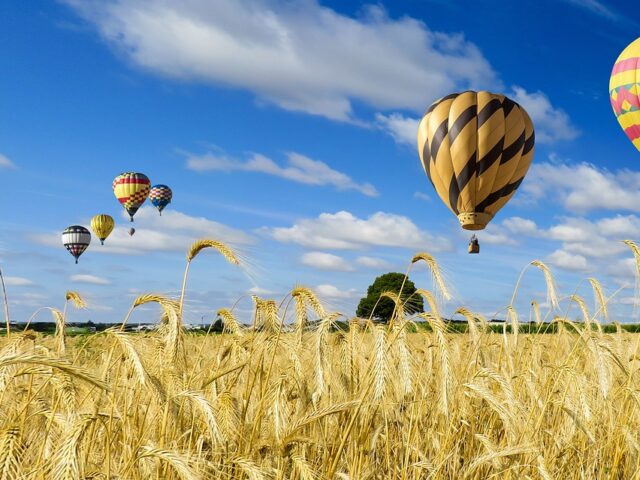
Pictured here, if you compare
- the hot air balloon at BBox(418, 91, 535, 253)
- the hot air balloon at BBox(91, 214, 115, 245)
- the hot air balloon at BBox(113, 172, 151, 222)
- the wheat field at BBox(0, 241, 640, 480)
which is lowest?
the wheat field at BBox(0, 241, 640, 480)

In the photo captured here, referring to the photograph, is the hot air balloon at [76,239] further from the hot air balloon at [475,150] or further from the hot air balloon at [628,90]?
the hot air balloon at [628,90]

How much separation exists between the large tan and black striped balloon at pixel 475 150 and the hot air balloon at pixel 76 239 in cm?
3398

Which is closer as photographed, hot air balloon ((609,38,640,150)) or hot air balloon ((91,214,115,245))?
hot air balloon ((609,38,640,150))

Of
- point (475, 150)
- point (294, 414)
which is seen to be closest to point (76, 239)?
point (475, 150)

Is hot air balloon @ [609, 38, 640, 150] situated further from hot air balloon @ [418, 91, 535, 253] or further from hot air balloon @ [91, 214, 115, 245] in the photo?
hot air balloon @ [91, 214, 115, 245]

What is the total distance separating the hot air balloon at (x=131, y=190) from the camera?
43344mm

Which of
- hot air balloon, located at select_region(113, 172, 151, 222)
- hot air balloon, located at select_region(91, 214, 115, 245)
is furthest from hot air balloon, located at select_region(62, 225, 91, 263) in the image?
hot air balloon, located at select_region(113, 172, 151, 222)

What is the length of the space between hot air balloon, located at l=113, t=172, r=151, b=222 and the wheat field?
39987 millimetres

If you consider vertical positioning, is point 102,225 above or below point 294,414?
above

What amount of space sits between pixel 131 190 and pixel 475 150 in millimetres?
30217

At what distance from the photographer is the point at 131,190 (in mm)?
43250

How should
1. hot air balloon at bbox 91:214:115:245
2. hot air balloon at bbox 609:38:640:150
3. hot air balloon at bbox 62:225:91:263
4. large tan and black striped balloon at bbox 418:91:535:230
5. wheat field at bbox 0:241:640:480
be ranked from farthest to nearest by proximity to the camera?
1. hot air balloon at bbox 91:214:115:245
2. hot air balloon at bbox 62:225:91:263
3. hot air balloon at bbox 609:38:640:150
4. large tan and black striped balloon at bbox 418:91:535:230
5. wheat field at bbox 0:241:640:480

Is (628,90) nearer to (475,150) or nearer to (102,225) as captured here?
(475,150)

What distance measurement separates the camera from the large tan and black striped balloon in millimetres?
18312
